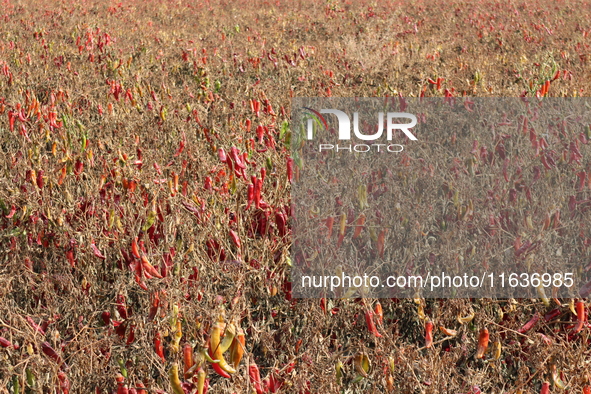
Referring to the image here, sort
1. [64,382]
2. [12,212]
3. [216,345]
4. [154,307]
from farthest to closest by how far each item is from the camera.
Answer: [12,212], [154,307], [64,382], [216,345]

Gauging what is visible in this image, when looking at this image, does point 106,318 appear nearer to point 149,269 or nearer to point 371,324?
point 149,269

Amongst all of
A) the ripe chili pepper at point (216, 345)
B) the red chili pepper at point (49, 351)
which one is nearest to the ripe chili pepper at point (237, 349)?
the ripe chili pepper at point (216, 345)

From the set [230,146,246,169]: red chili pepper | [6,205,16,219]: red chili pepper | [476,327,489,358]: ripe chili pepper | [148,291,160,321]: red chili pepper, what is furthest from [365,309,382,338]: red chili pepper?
[6,205,16,219]: red chili pepper

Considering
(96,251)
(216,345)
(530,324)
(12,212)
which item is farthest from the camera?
(12,212)

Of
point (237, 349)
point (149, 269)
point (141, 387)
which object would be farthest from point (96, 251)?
point (237, 349)

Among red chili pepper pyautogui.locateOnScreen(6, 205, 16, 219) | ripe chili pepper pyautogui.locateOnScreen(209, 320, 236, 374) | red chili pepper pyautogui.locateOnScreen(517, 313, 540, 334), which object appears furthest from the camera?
red chili pepper pyautogui.locateOnScreen(6, 205, 16, 219)

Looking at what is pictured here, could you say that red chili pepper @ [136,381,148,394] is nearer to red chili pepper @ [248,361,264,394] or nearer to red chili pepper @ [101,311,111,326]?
red chili pepper @ [248,361,264,394]

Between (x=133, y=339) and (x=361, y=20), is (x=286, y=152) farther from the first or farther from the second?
(x=361, y=20)

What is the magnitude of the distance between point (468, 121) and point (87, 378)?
9.44 feet

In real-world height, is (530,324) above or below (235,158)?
below

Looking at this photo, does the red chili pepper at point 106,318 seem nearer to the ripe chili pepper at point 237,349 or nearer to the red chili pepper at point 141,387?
the red chili pepper at point 141,387

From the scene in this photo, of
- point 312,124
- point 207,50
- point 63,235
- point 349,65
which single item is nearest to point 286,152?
point 312,124

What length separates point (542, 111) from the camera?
3.80 m

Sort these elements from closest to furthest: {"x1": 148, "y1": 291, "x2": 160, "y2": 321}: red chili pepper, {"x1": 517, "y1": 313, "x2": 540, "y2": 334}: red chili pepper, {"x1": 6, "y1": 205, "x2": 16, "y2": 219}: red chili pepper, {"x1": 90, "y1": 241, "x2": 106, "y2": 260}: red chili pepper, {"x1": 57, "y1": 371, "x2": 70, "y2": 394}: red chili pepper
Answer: {"x1": 57, "y1": 371, "x2": 70, "y2": 394}: red chili pepper, {"x1": 148, "y1": 291, "x2": 160, "y2": 321}: red chili pepper, {"x1": 517, "y1": 313, "x2": 540, "y2": 334}: red chili pepper, {"x1": 90, "y1": 241, "x2": 106, "y2": 260}: red chili pepper, {"x1": 6, "y1": 205, "x2": 16, "y2": 219}: red chili pepper
